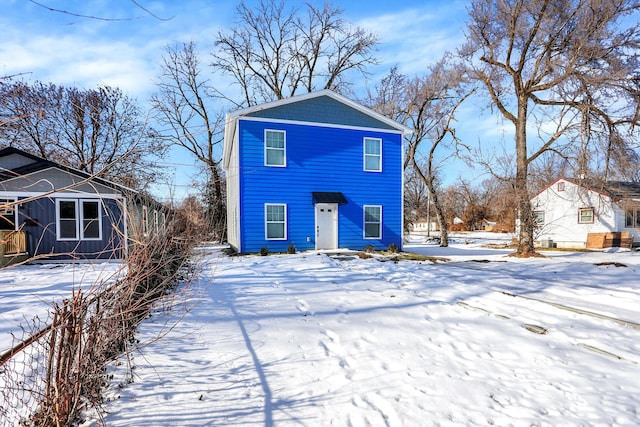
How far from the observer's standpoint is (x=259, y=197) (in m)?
12.4

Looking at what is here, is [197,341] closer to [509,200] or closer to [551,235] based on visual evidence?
[509,200]

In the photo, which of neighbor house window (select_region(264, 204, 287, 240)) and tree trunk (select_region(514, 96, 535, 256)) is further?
tree trunk (select_region(514, 96, 535, 256))

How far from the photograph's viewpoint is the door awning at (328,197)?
12.6m

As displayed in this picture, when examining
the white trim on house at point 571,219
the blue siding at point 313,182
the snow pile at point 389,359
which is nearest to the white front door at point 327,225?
the blue siding at point 313,182

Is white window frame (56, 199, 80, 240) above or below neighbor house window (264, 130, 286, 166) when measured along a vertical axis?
below

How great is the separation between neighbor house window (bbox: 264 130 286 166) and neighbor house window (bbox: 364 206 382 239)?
4.20 meters

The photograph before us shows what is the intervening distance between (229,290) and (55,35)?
485 centimetres

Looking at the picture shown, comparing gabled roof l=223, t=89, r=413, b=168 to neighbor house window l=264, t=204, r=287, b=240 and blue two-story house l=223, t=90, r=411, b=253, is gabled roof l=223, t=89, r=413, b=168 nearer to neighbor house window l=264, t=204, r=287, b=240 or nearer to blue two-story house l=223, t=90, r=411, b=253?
blue two-story house l=223, t=90, r=411, b=253

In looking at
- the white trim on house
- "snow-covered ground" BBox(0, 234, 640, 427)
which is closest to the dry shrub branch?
"snow-covered ground" BBox(0, 234, 640, 427)

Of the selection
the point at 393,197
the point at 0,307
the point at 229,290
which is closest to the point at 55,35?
the point at 229,290

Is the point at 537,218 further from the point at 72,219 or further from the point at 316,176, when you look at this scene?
the point at 72,219

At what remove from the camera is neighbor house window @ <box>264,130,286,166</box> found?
12641 mm

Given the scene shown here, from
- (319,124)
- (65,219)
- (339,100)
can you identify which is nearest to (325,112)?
(319,124)

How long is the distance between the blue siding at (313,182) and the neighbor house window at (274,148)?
178mm
